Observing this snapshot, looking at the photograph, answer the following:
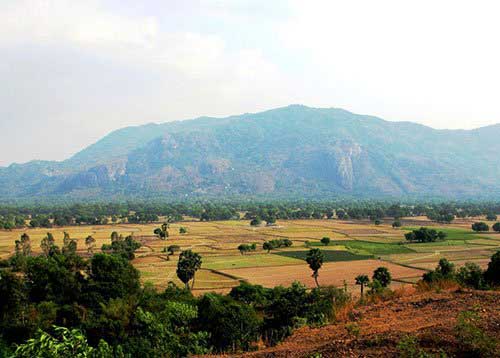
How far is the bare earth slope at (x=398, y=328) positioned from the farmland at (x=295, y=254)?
123 ft

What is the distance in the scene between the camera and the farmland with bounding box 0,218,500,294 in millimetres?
67750

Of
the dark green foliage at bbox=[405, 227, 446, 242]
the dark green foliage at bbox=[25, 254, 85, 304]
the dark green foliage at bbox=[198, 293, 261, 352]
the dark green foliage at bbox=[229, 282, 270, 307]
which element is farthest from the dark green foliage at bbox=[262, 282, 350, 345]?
the dark green foliage at bbox=[405, 227, 446, 242]

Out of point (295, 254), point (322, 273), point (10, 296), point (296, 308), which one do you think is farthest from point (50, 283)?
point (295, 254)

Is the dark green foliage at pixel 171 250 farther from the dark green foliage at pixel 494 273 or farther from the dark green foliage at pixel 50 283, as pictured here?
the dark green foliage at pixel 494 273

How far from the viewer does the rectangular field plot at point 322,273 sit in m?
64.8

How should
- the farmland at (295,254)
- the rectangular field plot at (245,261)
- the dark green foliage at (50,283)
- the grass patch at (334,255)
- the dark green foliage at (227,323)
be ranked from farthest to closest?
the grass patch at (334,255) → the rectangular field plot at (245,261) → the farmland at (295,254) → the dark green foliage at (50,283) → the dark green foliage at (227,323)

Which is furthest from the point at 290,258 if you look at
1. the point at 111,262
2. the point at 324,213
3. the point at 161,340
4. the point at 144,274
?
the point at 324,213

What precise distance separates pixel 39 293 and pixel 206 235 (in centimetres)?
8268

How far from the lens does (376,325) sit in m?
16.6

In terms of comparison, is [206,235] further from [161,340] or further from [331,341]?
[331,341]

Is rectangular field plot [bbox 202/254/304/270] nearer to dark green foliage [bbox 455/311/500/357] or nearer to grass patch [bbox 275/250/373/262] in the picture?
grass patch [bbox 275/250/373/262]

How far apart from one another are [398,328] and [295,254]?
3019 inches

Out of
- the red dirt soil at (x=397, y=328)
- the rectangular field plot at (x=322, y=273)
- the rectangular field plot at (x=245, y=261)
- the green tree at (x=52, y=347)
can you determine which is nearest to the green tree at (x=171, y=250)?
the rectangular field plot at (x=245, y=261)

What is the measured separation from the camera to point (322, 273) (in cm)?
7062
